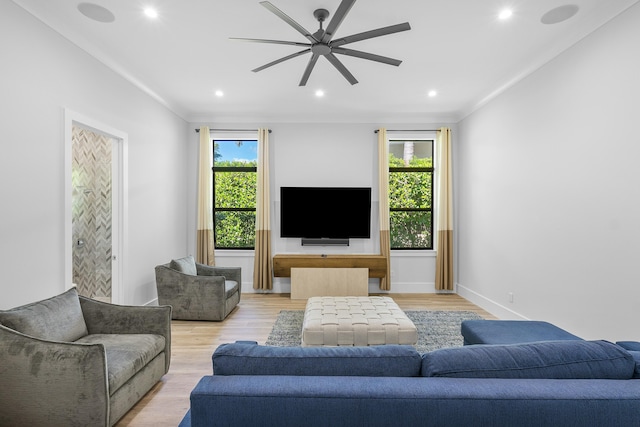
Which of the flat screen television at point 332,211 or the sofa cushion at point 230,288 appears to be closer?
the sofa cushion at point 230,288

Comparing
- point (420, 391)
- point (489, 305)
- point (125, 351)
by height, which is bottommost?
point (489, 305)

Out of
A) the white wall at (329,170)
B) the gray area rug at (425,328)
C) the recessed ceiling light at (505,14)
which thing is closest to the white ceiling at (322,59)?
the recessed ceiling light at (505,14)

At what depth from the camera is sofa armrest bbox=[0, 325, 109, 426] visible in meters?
1.88

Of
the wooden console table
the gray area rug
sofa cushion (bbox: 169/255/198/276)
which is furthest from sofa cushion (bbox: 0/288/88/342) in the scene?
the wooden console table

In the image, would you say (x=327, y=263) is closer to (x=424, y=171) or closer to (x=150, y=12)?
(x=424, y=171)

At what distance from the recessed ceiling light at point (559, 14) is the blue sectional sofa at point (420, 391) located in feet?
9.21

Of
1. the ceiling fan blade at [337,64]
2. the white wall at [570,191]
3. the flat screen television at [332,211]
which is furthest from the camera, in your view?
the flat screen television at [332,211]

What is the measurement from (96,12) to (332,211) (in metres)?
3.97

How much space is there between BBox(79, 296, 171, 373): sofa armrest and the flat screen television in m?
3.23

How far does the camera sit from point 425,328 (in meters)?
4.00

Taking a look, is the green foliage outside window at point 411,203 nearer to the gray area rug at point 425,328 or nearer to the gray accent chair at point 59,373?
the gray area rug at point 425,328

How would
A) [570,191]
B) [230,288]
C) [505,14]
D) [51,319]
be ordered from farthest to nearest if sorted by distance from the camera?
1. [230,288]
2. [570,191]
3. [505,14]
4. [51,319]

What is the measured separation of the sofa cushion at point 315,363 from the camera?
4.19 feet

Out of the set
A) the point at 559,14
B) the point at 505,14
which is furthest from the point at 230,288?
the point at 559,14
